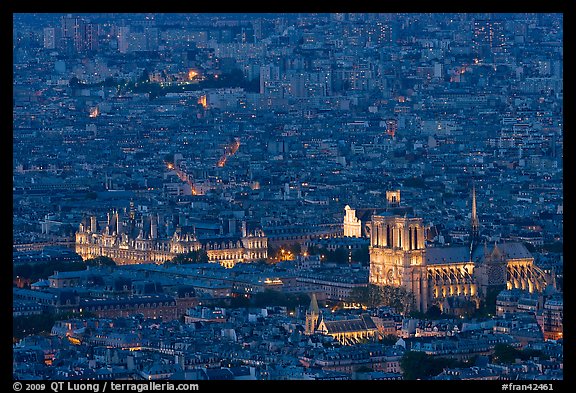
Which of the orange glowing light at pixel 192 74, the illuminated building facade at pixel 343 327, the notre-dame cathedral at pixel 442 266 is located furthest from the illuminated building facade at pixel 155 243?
the orange glowing light at pixel 192 74

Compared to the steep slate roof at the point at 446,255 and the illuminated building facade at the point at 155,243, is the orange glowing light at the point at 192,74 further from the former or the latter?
the steep slate roof at the point at 446,255

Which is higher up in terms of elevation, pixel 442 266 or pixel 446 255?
pixel 446 255

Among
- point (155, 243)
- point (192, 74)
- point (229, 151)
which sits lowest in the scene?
point (155, 243)

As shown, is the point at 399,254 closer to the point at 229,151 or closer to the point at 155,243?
the point at 155,243

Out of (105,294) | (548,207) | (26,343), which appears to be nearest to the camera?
(26,343)

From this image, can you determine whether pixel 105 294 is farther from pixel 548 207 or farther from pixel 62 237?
pixel 548 207

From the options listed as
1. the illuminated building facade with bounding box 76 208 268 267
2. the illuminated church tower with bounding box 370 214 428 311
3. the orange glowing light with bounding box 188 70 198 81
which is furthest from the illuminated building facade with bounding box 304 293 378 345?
the orange glowing light with bounding box 188 70 198 81

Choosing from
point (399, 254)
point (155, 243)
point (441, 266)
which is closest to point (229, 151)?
point (155, 243)

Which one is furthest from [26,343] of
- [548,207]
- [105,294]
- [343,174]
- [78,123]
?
[78,123]
